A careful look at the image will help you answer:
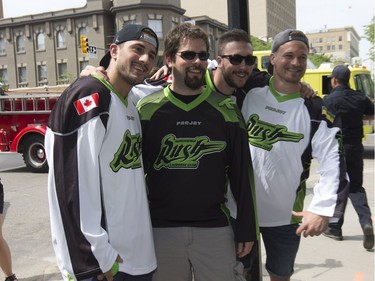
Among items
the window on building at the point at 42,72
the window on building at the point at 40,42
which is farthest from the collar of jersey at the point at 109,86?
the window on building at the point at 40,42

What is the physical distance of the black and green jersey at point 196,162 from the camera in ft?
7.79

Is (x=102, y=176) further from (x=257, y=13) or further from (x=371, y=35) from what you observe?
(x=257, y=13)

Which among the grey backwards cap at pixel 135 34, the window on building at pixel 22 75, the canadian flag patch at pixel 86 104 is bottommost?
the canadian flag patch at pixel 86 104

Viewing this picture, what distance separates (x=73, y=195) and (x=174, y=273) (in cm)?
89

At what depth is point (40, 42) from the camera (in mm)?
43188

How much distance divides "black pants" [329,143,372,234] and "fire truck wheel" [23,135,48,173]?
803 centimetres

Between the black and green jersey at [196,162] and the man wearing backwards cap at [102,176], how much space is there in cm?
20

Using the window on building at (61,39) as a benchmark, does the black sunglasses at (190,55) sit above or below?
below

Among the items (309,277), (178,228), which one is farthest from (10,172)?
(178,228)

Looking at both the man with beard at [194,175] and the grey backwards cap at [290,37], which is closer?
the man with beard at [194,175]

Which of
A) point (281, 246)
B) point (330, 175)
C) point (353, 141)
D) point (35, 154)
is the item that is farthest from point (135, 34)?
point (35, 154)

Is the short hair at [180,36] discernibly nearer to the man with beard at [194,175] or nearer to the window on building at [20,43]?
the man with beard at [194,175]

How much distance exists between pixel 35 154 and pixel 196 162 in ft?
31.6

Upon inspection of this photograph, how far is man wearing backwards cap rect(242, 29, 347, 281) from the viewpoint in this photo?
8.69 feet
